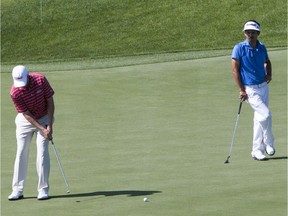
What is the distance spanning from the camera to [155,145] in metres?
18.9

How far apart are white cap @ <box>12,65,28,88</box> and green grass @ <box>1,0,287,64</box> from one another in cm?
2416

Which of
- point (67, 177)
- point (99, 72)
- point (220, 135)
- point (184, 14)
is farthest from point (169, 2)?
point (67, 177)

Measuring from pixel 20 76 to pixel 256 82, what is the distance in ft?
14.8

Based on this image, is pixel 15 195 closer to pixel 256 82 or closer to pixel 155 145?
pixel 256 82

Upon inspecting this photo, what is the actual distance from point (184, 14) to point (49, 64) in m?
11.3

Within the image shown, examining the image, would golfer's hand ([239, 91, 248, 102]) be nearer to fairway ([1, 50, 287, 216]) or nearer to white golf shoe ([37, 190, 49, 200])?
fairway ([1, 50, 287, 216])

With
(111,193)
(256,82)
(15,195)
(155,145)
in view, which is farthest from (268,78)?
(15,195)

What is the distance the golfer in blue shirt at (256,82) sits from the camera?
53.8 feet

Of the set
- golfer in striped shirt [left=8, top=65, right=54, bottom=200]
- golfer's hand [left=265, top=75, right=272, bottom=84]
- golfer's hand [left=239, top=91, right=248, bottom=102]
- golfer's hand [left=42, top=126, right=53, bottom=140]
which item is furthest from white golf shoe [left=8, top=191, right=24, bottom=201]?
golfer's hand [left=265, top=75, right=272, bottom=84]

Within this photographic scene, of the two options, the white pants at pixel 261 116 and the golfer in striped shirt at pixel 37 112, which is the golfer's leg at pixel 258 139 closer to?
the white pants at pixel 261 116

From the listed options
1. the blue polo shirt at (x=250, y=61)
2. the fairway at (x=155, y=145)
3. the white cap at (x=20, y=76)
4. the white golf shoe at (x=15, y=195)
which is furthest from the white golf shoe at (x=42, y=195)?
the blue polo shirt at (x=250, y=61)

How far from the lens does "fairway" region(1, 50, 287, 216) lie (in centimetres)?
1345

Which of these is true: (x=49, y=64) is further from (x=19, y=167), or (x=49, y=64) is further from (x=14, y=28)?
(x=19, y=167)

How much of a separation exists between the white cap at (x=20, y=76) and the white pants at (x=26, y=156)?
67 centimetres
